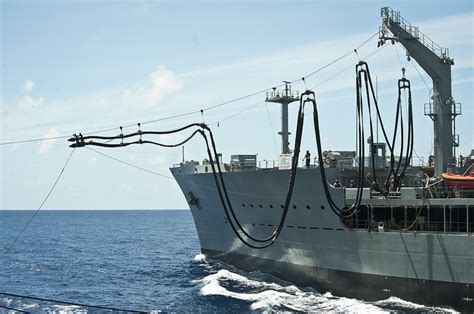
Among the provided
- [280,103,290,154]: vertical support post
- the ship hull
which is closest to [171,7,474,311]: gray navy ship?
the ship hull

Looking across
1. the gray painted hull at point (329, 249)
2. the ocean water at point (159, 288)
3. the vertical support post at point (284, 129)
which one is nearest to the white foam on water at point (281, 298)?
the ocean water at point (159, 288)

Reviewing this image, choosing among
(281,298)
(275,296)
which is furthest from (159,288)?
(281,298)

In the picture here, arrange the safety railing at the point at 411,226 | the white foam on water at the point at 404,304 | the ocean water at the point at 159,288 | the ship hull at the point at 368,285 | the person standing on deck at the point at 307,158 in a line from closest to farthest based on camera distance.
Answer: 1. the ship hull at the point at 368,285
2. the white foam on water at the point at 404,304
3. the safety railing at the point at 411,226
4. the ocean water at the point at 159,288
5. the person standing on deck at the point at 307,158

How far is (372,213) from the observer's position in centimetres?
2838

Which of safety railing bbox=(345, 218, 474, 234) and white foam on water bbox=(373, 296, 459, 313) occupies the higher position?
safety railing bbox=(345, 218, 474, 234)

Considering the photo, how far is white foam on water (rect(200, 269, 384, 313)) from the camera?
27391 mm

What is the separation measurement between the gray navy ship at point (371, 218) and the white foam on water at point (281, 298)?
0.64 meters

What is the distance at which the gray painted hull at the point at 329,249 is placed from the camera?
82.4 feet

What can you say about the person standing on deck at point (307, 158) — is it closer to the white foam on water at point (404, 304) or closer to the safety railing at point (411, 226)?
the safety railing at point (411, 226)

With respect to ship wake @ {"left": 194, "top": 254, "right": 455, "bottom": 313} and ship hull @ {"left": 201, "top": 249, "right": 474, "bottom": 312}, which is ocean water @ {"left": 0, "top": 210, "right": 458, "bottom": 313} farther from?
ship hull @ {"left": 201, "top": 249, "right": 474, "bottom": 312}

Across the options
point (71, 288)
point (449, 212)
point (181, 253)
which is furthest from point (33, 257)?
point (449, 212)

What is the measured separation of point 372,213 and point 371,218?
0.29 meters

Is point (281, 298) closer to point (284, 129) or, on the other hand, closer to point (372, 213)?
point (372, 213)

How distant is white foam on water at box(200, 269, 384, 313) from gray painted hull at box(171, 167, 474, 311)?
0.68m
